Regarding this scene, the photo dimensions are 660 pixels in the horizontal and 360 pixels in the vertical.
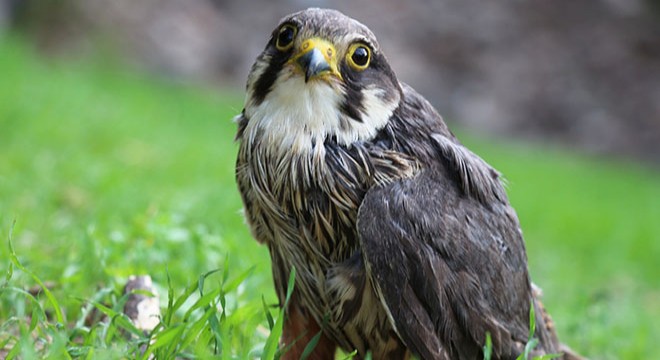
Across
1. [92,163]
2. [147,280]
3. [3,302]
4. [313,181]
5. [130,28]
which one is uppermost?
[130,28]

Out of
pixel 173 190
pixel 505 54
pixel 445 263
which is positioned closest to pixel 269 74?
pixel 445 263

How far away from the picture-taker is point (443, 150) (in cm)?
252

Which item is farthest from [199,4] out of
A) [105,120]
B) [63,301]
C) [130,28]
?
[63,301]

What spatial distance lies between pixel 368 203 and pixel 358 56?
0.46 meters

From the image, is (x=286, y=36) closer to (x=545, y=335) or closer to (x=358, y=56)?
(x=358, y=56)

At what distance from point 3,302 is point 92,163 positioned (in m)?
3.60

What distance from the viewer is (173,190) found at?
18.7 ft

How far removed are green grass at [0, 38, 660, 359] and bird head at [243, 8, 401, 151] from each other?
0.45 meters

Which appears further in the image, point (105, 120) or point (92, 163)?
point (105, 120)

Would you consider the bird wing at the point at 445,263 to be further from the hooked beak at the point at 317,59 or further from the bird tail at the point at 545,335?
the hooked beak at the point at 317,59

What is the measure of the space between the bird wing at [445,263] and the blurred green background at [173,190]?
Answer: 48 cm

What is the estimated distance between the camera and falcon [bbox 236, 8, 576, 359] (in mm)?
2314

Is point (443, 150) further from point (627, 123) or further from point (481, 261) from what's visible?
point (627, 123)

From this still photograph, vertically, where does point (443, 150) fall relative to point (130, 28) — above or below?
below
